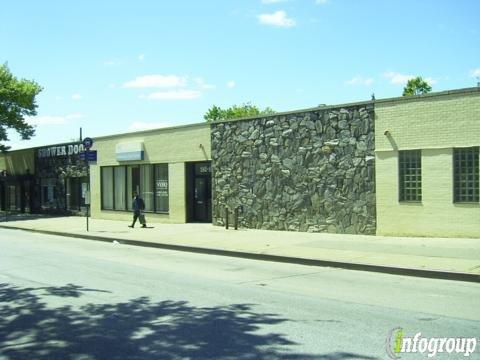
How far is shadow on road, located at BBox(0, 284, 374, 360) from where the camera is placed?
5.84 m

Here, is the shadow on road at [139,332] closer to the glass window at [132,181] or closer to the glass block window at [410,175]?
the glass block window at [410,175]

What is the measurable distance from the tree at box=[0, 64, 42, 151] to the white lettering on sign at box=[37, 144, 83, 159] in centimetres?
223

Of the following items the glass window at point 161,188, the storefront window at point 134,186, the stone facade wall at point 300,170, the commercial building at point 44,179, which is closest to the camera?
the stone facade wall at point 300,170

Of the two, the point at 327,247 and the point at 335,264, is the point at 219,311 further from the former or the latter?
the point at 327,247

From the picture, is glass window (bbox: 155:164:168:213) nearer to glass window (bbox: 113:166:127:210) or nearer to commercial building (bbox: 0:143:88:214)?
glass window (bbox: 113:166:127:210)

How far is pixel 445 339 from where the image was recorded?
20.2 ft

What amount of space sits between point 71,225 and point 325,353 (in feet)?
69.7

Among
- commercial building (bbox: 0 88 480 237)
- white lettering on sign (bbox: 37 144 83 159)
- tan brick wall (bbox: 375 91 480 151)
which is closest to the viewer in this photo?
tan brick wall (bbox: 375 91 480 151)

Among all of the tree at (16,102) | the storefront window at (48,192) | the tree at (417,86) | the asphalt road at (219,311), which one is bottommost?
the asphalt road at (219,311)

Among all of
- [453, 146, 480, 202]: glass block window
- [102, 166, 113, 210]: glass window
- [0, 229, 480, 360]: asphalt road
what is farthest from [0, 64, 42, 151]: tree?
[453, 146, 480, 202]: glass block window

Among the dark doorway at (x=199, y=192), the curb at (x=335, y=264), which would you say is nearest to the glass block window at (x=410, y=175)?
the curb at (x=335, y=264)

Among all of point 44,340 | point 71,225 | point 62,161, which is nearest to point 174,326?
point 44,340

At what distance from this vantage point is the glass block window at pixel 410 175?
16.2 m

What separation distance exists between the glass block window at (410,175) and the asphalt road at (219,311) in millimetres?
5609
